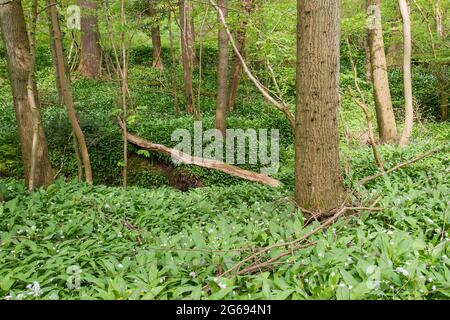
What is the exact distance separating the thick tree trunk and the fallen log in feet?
10.2

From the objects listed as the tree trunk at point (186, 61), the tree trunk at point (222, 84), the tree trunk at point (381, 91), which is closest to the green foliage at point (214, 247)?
the tree trunk at point (381, 91)

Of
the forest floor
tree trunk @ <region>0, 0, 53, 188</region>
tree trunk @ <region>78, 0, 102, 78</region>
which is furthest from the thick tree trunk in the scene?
tree trunk @ <region>78, 0, 102, 78</region>

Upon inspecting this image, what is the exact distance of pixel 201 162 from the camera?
8.23 m

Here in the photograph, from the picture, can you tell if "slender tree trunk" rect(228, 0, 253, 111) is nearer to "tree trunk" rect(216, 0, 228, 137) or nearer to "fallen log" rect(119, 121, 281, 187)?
"tree trunk" rect(216, 0, 228, 137)

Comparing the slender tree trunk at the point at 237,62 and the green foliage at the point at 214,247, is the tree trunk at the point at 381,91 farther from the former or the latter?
the green foliage at the point at 214,247

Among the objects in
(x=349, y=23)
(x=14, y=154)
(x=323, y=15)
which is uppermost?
(x=349, y=23)

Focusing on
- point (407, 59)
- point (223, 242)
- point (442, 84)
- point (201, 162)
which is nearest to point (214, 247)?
point (223, 242)

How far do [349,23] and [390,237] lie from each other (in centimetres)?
610

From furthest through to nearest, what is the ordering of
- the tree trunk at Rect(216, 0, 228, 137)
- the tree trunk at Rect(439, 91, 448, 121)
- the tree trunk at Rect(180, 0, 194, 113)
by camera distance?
the tree trunk at Rect(439, 91, 448, 121) < the tree trunk at Rect(180, 0, 194, 113) < the tree trunk at Rect(216, 0, 228, 137)

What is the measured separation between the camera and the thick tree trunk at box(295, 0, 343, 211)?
3396mm

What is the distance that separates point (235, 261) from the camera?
275 cm

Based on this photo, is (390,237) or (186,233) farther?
(186,233)

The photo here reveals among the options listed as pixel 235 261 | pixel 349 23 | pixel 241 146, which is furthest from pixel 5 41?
pixel 349 23
